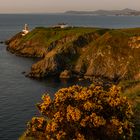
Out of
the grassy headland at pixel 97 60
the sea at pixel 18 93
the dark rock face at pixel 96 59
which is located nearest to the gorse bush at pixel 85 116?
the sea at pixel 18 93

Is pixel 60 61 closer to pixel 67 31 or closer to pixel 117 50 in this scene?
pixel 117 50

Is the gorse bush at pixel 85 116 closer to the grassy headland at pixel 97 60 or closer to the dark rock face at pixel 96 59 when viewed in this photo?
the grassy headland at pixel 97 60

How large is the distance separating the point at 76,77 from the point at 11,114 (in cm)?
4091

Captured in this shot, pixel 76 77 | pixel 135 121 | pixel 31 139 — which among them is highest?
pixel 135 121

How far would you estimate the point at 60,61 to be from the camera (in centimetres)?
11750

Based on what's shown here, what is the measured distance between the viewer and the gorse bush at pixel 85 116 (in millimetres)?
31375

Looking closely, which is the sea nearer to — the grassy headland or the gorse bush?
the grassy headland

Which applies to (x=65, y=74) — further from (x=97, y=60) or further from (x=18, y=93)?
(x=18, y=93)

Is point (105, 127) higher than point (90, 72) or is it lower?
higher

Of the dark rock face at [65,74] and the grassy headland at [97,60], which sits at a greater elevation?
the grassy headland at [97,60]

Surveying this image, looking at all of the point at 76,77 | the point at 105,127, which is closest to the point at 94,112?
the point at 105,127

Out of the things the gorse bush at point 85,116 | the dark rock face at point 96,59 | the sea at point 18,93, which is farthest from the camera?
the dark rock face at point 96,59

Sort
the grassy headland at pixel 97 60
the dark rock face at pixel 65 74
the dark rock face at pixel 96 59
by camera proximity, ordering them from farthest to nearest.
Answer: the dark rock face at pixel 96 59 < the dark rock face at pixel 65 74 < the grassy headland at pixel 97 60

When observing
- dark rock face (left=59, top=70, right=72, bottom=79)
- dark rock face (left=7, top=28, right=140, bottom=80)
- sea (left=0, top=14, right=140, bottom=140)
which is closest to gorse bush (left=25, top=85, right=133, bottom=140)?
sea (left=0, top=14, right=140, bottom=140)
